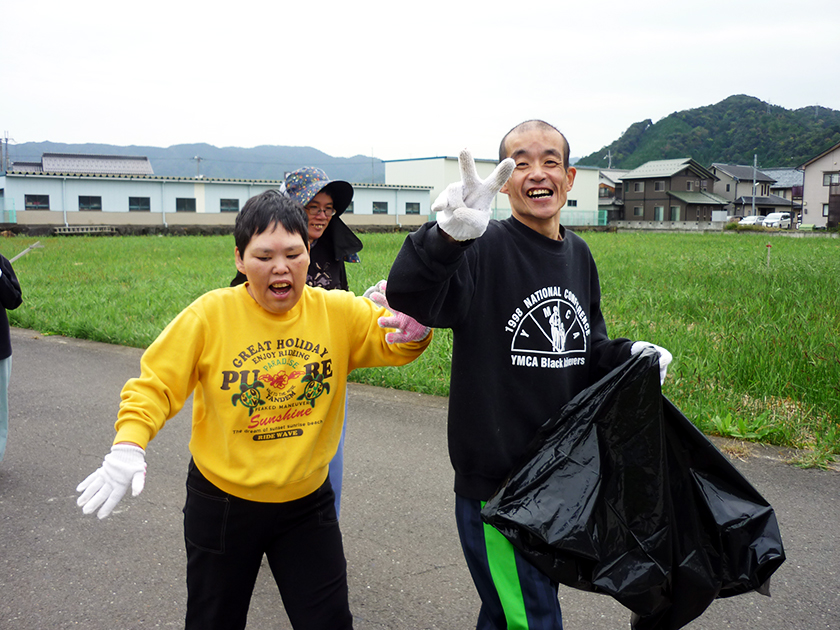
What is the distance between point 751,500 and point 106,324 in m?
8.47

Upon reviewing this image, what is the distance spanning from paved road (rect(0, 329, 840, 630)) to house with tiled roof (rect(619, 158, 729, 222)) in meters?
58.8

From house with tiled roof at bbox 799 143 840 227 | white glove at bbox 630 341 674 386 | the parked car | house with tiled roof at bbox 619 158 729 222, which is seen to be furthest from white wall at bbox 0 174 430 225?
the parked car

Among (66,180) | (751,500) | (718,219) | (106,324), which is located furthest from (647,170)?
(751,500)

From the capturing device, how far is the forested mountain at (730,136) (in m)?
83.6

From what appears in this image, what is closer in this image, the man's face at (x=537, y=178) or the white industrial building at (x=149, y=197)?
the man's face at (x=537, y=178)

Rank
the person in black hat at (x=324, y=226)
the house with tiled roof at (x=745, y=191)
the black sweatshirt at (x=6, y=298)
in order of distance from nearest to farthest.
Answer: the person in black hat at (x=324, y=226)
the black sweatshirt at (x=6, y=298)
the house with tiled roof at (x=745, y=191)

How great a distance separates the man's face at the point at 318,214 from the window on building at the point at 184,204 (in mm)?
38390

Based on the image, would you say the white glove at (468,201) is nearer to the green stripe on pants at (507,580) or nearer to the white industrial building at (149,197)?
the green stripe on pants at (507,580)

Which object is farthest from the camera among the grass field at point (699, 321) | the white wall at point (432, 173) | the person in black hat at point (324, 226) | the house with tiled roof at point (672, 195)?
the house with tiled roof at point (672, 195)

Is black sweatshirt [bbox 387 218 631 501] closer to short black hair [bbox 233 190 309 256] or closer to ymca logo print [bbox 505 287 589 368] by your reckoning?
ymca logo print [bbox 505 287 589 368]

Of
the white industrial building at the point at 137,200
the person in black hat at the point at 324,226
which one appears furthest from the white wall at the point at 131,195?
the person in black hat at the point at 324,226

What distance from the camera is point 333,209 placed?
3.20 m

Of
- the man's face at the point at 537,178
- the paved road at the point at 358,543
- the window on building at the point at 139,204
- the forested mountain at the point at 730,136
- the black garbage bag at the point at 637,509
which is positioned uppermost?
the forested mountain at the point at 730,136

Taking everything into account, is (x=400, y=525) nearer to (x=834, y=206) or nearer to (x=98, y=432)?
(x=98, y=432)
